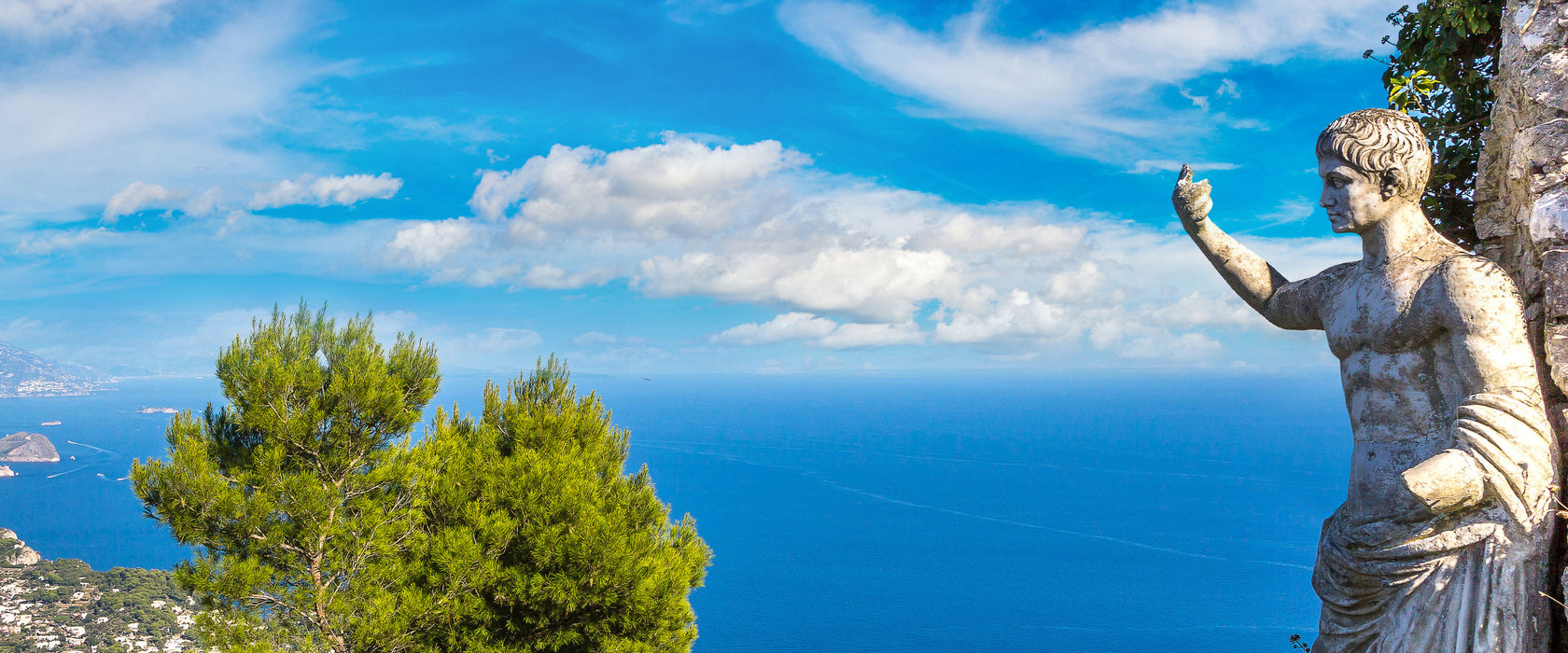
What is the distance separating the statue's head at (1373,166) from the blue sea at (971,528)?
41.4 ft

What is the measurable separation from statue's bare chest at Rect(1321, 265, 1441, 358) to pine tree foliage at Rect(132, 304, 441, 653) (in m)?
8.15

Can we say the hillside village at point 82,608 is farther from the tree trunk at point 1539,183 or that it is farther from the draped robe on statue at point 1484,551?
the tree trunk at point 1539,183

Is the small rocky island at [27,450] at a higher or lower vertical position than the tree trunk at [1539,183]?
higher

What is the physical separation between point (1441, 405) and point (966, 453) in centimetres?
9930

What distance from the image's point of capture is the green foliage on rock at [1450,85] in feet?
14.0

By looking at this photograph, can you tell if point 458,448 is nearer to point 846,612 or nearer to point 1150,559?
point 846,612

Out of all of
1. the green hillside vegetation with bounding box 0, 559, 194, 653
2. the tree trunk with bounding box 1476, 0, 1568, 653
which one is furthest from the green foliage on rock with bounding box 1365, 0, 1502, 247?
the green hillside vegetation with bounding box 0, 559, 194, 653

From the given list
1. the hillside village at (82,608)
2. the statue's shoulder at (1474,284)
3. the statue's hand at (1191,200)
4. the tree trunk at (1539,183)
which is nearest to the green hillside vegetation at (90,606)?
the hillside village at (82,608)

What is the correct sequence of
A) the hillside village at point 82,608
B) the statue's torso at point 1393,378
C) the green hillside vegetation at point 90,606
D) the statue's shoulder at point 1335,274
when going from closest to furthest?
1. the statue's torso at point 1393,378
2. the statue's shoulder at point 1335,274
3. the hillside village at point 82,608
4. the green hillside vegetation at point 90,606

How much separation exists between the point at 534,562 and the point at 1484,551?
841 centimetres

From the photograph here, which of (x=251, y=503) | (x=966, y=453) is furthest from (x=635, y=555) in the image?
(x=966, y=453)

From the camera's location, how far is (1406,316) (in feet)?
10.3

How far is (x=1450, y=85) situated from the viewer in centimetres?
457

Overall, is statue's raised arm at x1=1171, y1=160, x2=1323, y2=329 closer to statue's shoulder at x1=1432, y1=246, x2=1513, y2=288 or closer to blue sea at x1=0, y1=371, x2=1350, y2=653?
statue's shoulder at x1=1432, y1=246, x2=1513, y2=288
